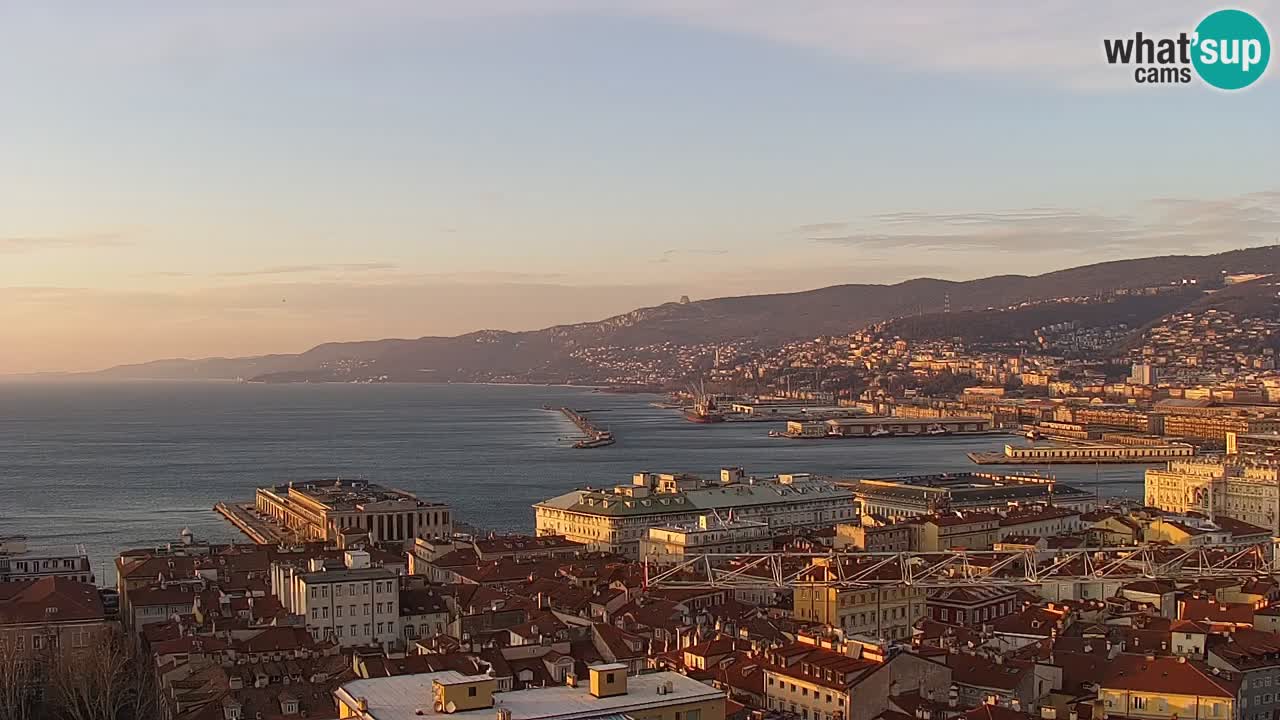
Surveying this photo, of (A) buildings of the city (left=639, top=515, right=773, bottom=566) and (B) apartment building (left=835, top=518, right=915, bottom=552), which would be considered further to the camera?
(B) apartment building (left=835, top=518, right=915, bottom=552)

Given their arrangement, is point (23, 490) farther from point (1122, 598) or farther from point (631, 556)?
point (1122, 598)

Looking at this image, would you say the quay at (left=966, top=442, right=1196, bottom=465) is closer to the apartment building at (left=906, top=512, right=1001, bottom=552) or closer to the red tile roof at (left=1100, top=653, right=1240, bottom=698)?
the apartment building at (left=906, top=512, right=1001, bottom=552)

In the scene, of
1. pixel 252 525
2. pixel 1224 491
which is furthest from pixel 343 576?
pixel 1224 491

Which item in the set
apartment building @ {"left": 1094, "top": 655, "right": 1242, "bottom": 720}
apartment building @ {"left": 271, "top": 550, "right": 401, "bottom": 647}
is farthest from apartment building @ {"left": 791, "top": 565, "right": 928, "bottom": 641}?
apartment building @ {"left": 1094, "top": 655, "right": 1242, "bottom": 720}

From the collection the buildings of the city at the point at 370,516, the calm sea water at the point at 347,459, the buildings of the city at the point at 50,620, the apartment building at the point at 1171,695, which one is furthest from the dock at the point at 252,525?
the apartment building at the point at 1171,695

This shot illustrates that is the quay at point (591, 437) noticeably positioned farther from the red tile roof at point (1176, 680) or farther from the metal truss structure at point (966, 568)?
the red tile roof at point (1176, 680)

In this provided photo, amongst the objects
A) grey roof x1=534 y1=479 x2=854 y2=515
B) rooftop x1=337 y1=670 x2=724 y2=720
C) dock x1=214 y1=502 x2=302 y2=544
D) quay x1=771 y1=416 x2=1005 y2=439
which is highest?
rooftop x1=337 y1=670 x2=724 y2=720

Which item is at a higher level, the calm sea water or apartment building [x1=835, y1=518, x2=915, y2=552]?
apartment building [x1=835, y1=518, x2=915, y2=552]
